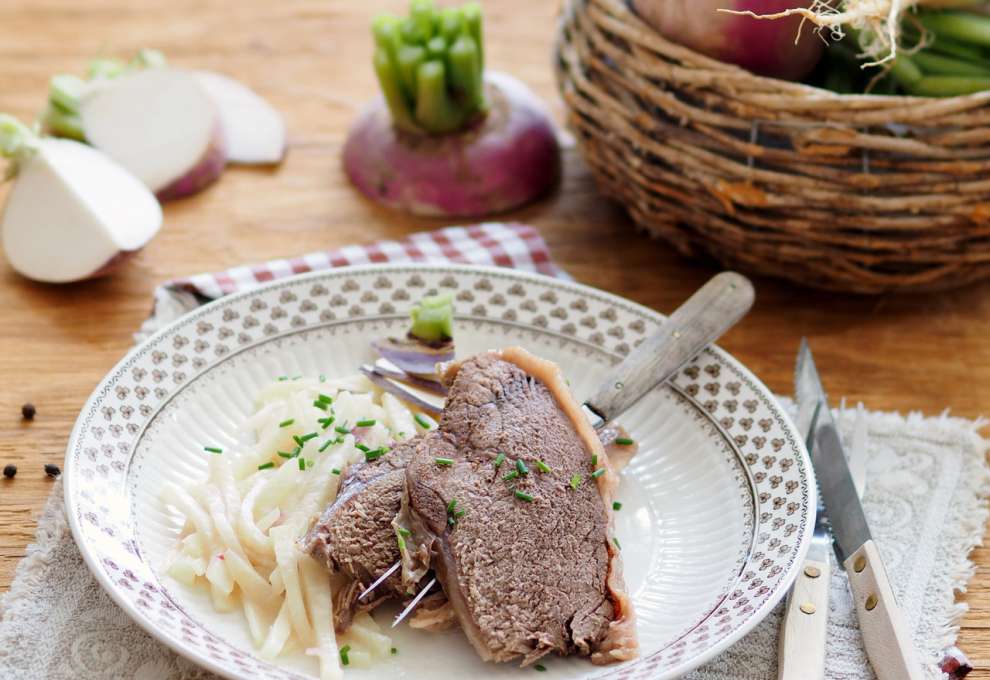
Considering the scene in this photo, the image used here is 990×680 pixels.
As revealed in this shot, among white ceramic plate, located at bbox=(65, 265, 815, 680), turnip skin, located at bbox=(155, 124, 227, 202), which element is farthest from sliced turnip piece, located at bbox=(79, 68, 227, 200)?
white ceramic plate, located at bbox=(65, 265, 815, 680)

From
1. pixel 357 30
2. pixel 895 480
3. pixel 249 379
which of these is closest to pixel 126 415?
pixel 249 379

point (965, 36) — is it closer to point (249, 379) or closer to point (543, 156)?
point (543, 156)

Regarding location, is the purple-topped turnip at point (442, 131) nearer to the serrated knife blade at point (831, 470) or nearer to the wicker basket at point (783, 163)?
the wicker basket at point (783, 163)

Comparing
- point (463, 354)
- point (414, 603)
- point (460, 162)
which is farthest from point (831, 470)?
point (460, 162)

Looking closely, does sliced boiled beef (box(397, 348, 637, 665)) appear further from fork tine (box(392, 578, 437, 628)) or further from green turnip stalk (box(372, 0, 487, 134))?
green turnip stalk (box(372, 0, 487, 134))

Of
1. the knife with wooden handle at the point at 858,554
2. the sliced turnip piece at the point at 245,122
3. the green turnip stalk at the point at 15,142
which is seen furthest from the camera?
the sliced turnip piece at the point at 245,122

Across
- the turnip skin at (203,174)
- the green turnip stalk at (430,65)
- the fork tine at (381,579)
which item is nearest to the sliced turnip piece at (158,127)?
the turnip skin at (203,174)
